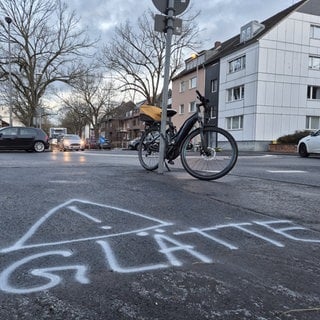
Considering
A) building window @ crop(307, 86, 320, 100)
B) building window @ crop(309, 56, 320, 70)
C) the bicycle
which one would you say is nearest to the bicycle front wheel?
the bicycle

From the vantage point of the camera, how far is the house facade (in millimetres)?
32719

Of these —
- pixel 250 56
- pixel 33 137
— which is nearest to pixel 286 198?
pixel 33 137

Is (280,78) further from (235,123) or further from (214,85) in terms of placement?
(214,85)

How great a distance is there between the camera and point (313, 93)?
113ft

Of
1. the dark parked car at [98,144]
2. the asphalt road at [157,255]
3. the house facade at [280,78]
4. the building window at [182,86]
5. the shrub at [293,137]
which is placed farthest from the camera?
the dark parked car at [98,144]

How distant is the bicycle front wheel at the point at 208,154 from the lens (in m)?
5.98

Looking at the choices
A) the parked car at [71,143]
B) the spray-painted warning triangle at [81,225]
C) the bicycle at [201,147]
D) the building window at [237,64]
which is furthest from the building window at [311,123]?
the spray-painted warning triangle at [81,225]

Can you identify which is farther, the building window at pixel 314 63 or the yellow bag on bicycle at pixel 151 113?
the building window at pixel 314 63

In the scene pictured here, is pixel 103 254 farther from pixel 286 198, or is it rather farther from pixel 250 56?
pixel 250 56

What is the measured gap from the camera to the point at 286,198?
15.5ft

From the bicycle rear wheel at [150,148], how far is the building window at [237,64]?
29.9 m

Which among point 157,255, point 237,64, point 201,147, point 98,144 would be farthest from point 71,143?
point 157,255

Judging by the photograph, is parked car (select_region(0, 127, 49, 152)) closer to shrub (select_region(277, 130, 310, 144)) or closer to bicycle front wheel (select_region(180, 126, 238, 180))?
bicycle front wheel (select_region(180, 126, 238, 180))

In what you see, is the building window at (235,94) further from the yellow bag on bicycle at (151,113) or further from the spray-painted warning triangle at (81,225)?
the spray-painted warning triangle at (81,225)
